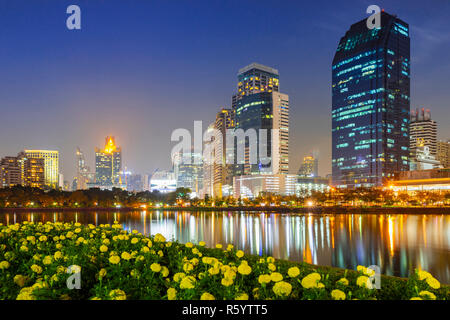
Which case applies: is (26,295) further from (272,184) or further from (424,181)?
(272,184)

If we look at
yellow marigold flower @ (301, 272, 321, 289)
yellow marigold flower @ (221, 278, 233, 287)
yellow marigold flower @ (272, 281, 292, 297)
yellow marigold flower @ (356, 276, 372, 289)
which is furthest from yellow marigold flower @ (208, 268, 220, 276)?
yellow marigold flower @ (356, 276, 372, 289)

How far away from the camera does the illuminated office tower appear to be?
531 feet

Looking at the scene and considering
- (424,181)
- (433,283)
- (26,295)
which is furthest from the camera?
(424,181)

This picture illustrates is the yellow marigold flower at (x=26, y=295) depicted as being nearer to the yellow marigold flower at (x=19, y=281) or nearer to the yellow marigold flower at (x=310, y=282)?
the yellow marigold flower at (x=19, y=281)

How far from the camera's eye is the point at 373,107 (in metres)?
164

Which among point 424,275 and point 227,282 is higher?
point 227,282

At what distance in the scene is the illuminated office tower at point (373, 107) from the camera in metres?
162

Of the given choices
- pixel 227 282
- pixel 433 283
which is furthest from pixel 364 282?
pixel 227 282

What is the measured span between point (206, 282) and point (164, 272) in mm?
1042

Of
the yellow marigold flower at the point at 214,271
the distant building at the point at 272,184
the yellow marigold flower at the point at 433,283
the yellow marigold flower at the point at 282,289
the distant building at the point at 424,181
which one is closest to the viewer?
the yellow marigold flower at the point at 282,289

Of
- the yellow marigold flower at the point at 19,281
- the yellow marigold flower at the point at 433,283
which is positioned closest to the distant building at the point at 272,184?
the yellow marigold flower at the point at 433,283

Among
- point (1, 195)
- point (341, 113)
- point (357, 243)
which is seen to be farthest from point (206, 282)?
point (341, 113)
